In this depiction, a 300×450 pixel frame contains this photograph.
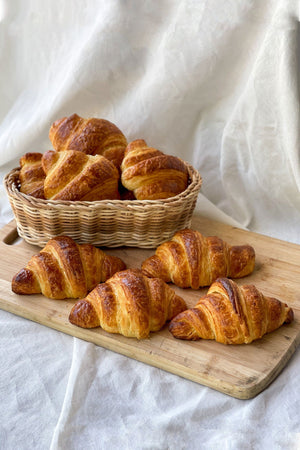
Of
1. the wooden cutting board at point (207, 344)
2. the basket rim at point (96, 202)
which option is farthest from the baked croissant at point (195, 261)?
the basket rim at point (96, 202)

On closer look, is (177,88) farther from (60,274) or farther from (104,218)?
(60,274)

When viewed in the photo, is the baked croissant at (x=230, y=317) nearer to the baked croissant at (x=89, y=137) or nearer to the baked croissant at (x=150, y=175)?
the baked croissant at (x=150, y=175)

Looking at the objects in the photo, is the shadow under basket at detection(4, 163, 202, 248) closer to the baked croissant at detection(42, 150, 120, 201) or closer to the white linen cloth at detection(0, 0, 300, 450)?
the baked croissant at detection(42, 150, 120, 201)

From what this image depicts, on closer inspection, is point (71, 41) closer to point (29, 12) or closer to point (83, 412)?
point (29, 12)

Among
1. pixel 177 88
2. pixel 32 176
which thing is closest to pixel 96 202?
pixel 32 176

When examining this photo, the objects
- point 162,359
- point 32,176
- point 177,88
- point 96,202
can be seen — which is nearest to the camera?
point 162,359

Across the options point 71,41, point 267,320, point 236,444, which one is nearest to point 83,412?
point 236,444

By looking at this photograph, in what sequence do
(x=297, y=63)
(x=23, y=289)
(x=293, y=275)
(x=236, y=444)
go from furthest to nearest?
(x=297, y=63) → (x=293, y=275) → (x=23, y=289) → (x=236, y=444)
